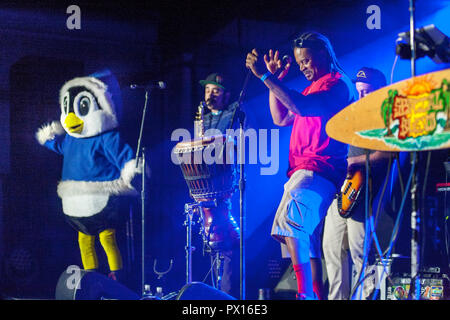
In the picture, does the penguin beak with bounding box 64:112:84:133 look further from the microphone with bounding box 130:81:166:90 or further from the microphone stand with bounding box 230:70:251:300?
the microphone stand with bounding box 230:70:251:300

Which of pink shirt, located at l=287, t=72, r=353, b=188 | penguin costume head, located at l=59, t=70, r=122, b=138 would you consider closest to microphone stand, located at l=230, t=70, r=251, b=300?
pink shirt, located at l=287, t=72, r=353, b=188

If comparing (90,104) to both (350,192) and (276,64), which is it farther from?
(350,192)

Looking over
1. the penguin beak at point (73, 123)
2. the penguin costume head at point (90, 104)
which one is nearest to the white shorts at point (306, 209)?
the penguin costume head at point (90, 104)

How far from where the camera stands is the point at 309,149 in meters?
3.47

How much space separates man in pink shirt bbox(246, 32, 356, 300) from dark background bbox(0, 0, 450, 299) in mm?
140

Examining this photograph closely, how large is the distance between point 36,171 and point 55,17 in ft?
3.71

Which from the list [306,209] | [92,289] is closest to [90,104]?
[92,289]

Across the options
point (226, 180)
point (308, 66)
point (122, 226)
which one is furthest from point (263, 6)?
point (122, 226)

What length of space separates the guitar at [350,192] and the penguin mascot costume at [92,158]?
1473 mm

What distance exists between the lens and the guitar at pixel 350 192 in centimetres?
336

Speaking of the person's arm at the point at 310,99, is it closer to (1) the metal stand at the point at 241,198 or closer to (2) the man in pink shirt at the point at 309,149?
(2) the man in pink shirt at the point at 309,149

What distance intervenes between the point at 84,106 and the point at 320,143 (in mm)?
1776

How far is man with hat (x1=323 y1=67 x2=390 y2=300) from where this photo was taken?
3324 millimetres

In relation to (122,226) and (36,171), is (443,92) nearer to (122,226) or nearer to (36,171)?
(122,226)
